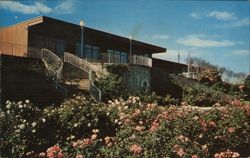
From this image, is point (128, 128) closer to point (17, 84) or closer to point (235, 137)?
point (235, 137)

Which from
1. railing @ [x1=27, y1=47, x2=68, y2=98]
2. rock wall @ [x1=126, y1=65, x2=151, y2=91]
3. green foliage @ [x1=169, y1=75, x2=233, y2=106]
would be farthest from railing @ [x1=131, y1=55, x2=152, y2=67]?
railing @ [x1=27, y1=47, x2=68, y2=98]

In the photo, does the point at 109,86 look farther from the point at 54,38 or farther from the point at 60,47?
the point at 60,47

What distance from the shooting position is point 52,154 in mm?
6449

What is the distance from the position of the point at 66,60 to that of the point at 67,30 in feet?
15.0

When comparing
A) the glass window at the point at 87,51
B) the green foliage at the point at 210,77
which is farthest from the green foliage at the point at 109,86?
the green foliage at the point at 210,77

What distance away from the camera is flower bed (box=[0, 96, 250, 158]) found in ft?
24.2

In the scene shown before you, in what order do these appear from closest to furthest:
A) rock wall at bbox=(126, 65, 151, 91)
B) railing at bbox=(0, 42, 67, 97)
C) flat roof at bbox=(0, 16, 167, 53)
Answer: railing at bbox=(0, 42, 67, 97), flat roof at bbox=(0, 16, 167, 53), rock wall at bbox=(126, 65, 151, 91)

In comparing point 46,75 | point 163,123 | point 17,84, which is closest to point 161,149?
point 163,123

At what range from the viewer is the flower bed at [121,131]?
7.39 meters

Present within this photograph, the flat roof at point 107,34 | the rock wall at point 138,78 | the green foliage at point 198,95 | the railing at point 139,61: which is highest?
the flat roof at point 107,34

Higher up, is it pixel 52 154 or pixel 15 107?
pixel 15 107

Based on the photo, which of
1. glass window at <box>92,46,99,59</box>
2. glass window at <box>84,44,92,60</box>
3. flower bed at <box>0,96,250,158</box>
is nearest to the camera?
flower bed at <box>0,96,250,158</box>

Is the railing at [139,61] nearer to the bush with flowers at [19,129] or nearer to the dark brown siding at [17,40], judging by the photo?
the dark brown siding at [17,40]

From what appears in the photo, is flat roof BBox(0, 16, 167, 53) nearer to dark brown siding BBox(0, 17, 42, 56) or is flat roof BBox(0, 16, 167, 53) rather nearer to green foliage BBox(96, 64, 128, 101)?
dark brown siding BBox(0, 17, 42, 56)
